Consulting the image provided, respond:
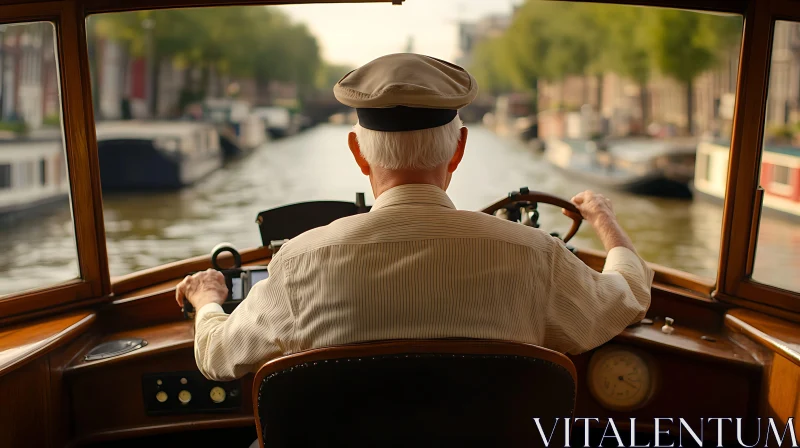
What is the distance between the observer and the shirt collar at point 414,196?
1210mm

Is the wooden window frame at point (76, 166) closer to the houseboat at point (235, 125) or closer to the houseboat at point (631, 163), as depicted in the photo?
the houseboat at point (235, 125)

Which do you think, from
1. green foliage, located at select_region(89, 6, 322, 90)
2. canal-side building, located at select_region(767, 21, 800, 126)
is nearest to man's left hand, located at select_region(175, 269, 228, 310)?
canal-side building, located at select_region(767, 21, 800, 126)

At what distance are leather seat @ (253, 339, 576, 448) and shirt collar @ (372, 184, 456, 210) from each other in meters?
0.28

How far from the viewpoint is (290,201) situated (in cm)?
257

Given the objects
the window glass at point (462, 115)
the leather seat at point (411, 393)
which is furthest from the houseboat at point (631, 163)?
the leather seat at point (411, 393)

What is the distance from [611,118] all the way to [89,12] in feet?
11.9

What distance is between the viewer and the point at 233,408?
218 cm

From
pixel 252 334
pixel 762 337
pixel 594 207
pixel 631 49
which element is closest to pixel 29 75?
pixel 252 334

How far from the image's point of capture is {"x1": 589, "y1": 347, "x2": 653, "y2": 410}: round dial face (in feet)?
7.18

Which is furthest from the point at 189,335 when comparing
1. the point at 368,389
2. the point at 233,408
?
the point at 368,389

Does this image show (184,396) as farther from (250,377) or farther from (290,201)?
(290,201)

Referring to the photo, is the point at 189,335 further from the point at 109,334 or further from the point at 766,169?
the point at 766,169

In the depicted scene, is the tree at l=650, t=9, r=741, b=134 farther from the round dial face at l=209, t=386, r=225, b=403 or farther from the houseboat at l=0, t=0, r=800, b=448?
the round dial face at l=209, t=386, r=225, b=403

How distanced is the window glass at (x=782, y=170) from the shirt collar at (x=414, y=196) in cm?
139
